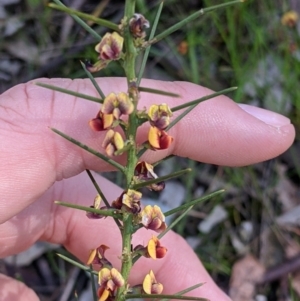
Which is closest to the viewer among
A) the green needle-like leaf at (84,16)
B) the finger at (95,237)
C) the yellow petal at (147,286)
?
the green needle-like leaf at (84,16)

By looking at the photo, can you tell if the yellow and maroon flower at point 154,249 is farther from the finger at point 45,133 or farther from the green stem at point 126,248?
the finger at point 45,133

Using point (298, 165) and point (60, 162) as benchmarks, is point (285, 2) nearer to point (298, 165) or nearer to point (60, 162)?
point (298, 165)

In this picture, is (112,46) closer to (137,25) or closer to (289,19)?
(137,25)

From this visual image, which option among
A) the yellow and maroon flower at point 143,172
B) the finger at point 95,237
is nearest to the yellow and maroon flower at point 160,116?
the yellow and maroon flower at point 143,172

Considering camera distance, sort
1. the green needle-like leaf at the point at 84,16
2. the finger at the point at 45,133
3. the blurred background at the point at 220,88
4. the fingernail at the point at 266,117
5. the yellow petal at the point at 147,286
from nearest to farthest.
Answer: the green needle-like leaf at the point at 84,16, the yellow petal at the point at 147,286, the finger at the point at 45,133, the fingernail at the point at 266,117, the blurred background at the point at 220,88

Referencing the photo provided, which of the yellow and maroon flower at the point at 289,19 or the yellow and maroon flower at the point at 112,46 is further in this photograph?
the yellow and maroon flower at the point at 289,19

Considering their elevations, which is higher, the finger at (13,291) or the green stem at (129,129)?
the green stem at (129,129)

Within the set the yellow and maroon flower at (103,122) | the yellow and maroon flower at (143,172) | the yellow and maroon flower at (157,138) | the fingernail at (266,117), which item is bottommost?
the fingernail at (266,117)
